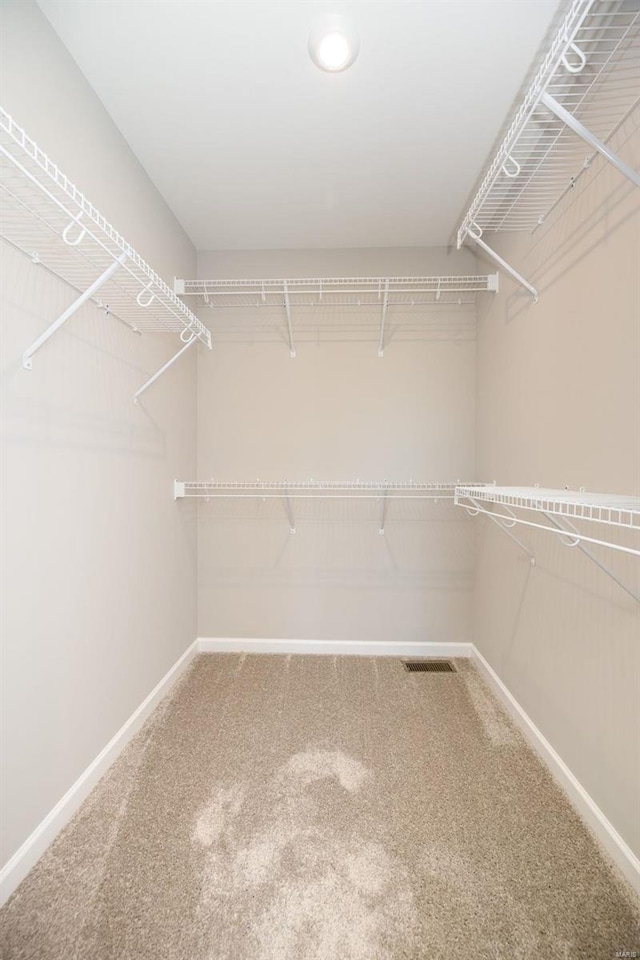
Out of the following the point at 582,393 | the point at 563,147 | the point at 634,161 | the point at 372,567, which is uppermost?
the point at 563,147

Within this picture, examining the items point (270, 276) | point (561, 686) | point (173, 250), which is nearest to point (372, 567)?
point (561, 686)

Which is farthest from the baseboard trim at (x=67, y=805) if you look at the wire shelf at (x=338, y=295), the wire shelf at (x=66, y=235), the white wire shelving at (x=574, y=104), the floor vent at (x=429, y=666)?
the white wire shelving at (x=574, y=104)

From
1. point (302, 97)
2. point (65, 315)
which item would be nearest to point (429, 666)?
point (65, 315)

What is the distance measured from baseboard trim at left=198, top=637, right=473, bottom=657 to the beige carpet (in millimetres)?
683

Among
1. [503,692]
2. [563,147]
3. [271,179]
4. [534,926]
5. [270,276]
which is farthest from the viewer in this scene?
[270,276]

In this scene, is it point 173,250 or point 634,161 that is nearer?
point 634,161

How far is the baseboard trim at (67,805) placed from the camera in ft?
4.04

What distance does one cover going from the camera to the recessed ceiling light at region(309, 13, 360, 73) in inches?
51.9

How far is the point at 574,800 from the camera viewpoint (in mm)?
1544

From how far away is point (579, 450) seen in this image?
1.57 m

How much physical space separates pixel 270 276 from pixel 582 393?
77.2 inches

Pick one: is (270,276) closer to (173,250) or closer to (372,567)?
(173,250)

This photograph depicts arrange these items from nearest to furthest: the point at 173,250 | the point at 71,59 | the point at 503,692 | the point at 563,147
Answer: the point at 71,59 → the point at 563,147 → the point at 503,692 → the point at 173,250

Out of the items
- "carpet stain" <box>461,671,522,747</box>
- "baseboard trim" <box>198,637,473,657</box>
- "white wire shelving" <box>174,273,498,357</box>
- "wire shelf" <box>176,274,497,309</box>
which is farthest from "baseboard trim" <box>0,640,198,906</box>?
"wire shelf" <box>176,274,497,309</box>
